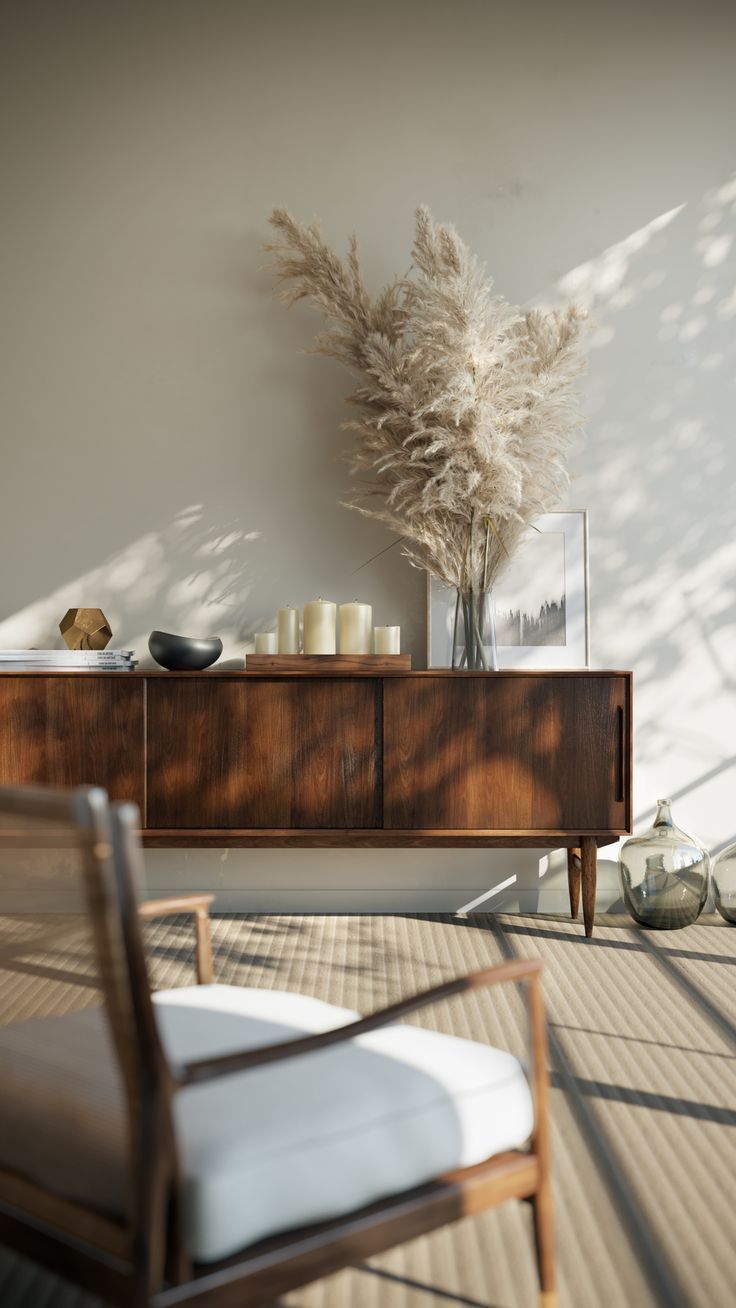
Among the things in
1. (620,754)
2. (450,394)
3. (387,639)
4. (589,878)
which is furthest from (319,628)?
(589,878)

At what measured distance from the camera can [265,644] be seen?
12.4ft

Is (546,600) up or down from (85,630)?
up

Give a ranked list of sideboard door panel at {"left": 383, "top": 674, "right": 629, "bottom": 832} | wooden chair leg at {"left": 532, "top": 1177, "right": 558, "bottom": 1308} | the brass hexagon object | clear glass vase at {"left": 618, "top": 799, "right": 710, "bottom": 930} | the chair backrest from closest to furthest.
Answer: the chair backrest
wooden chair leg at {"left": 532, "top": 1177, "right": 558, "bottom": 1308}
sideboard door panel at {"left": 383, "top": 674, "right": 629, "bottom": 832}
clear glass vase at {"left": 618, "top": 799, "right": 710, "bottom": 930}
the brass hexagon object

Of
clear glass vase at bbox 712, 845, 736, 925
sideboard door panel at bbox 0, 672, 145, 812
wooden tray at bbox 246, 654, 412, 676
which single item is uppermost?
wooden tray at bbox 246, 654, 412, 676

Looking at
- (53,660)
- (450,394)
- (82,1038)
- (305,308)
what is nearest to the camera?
(82,1038)

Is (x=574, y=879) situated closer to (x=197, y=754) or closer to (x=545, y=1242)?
(x=197, y=754)

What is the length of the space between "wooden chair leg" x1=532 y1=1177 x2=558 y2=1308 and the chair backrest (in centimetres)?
58

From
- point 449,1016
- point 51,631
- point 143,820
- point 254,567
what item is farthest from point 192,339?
point 449,1016

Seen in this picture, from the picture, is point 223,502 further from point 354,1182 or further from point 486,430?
point 354,1182

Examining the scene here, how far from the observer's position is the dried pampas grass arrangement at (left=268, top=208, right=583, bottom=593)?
365 cm

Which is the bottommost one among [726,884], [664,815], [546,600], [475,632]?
[726,884]

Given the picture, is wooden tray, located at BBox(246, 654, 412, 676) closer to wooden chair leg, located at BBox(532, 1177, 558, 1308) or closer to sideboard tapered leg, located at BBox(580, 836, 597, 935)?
sideboard tapered leg, located at BBox(580, 836, 597, 935)

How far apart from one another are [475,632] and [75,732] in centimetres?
142

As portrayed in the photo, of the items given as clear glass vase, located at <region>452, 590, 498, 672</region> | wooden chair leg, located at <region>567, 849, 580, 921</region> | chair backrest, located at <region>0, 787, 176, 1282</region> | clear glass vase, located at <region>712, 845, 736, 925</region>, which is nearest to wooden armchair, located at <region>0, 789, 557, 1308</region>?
chair backrest, located at <region>0, 787, 176, 1282</region>
